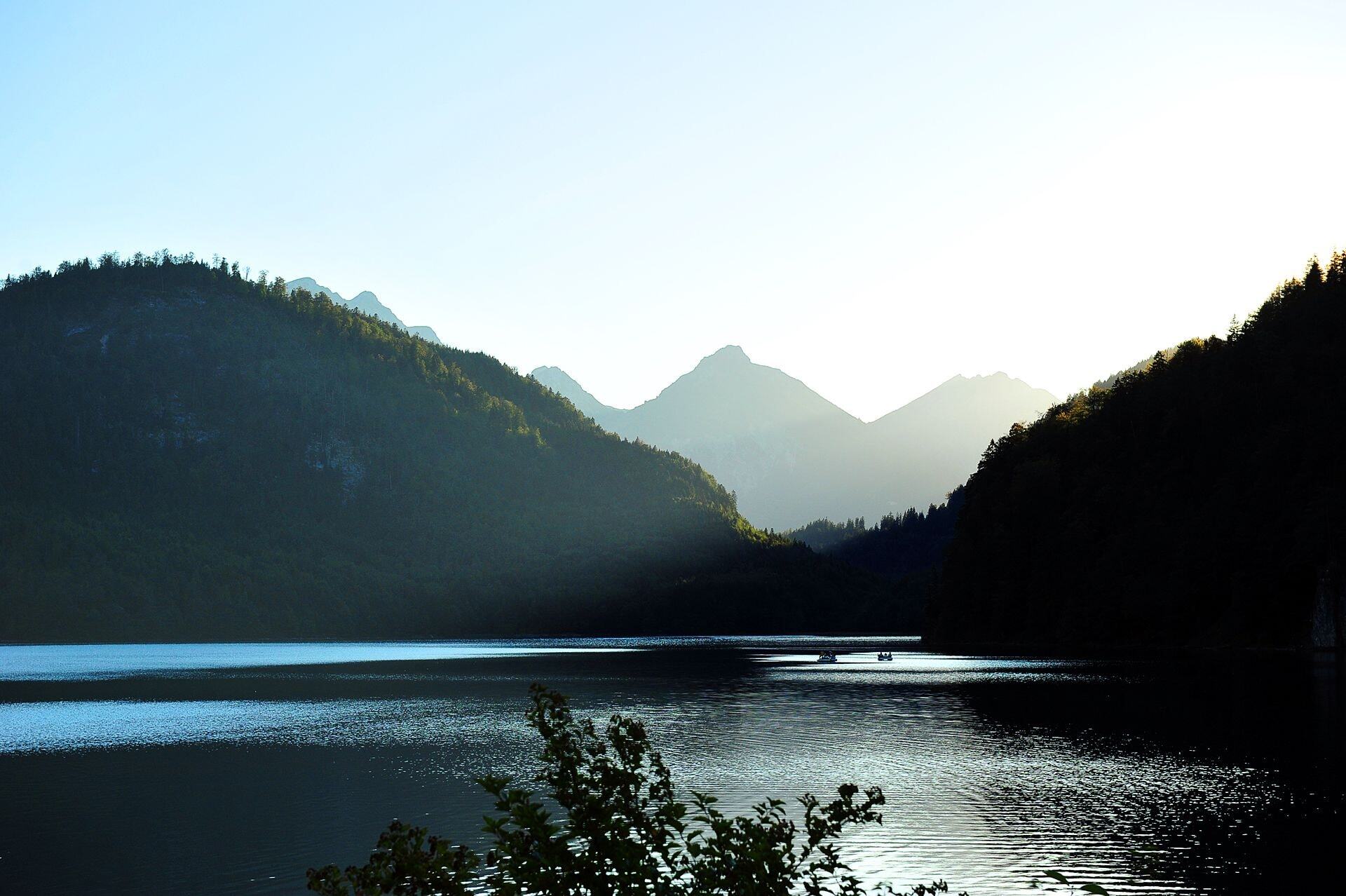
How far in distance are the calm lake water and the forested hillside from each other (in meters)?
26.8

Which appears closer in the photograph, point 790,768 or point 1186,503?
point 790,768

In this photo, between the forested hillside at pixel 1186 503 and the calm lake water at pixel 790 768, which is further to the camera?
the forested hillside at pixel 1186 503

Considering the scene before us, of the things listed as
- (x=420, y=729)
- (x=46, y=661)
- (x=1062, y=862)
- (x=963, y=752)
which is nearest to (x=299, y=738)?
(x=420, y=729)

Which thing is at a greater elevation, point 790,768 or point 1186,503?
point 1186,503

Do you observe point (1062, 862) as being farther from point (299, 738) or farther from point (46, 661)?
point (46, 661)

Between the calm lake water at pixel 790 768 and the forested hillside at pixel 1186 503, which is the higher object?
the forested hillside at pixel 1186 503

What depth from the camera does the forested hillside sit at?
129125 mm

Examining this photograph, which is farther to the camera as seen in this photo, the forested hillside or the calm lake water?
the forested hillside

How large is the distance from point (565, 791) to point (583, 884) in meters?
1.05

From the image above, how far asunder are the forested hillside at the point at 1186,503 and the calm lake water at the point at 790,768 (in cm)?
2685

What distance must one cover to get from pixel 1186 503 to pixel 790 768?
123280mm

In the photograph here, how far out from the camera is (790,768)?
159 ft

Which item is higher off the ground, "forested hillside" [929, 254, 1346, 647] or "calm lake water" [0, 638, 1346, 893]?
"forested hillside" [929, 254, 1346, 647]

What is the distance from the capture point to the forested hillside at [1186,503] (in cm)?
12912
